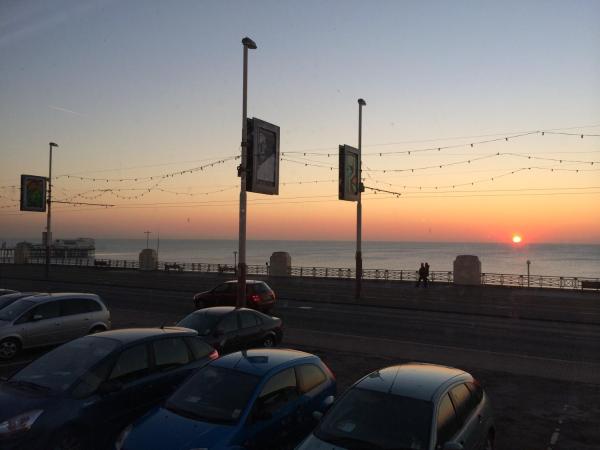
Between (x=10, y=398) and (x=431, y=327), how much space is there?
15.2 metres

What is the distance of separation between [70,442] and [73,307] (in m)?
8.14

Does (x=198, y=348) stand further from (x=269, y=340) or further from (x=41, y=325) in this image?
(x=41, y=325)

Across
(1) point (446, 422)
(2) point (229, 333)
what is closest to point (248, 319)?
(2) point (229, 333)

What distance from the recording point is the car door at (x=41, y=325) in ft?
41.5

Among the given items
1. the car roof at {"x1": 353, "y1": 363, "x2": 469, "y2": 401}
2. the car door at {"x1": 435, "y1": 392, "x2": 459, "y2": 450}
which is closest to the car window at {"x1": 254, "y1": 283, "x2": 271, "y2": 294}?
the car roof at {"x1": 353, "y1": 363, "x2": 469, "y2": 401}

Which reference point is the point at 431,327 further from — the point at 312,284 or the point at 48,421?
the point at 312,284

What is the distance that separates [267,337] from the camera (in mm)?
13250

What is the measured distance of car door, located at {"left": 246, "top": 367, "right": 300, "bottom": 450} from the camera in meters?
6.00

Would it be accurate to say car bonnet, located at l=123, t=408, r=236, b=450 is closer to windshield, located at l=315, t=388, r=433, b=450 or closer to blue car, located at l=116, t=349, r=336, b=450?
blue car, located at l=116, t=349, r=336, b=450

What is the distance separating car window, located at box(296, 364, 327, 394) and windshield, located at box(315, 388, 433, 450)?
47.8 inches

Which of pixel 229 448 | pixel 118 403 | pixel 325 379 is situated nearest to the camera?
pixel 229 448

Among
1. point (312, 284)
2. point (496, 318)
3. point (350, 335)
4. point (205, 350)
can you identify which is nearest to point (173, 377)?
point (205, 350)

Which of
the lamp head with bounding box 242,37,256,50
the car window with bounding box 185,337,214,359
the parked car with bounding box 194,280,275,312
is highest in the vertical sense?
the lamp head with bounding box 242,37,256,50

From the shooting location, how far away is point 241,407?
6.07 meters
